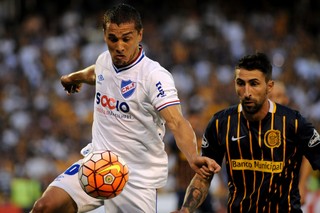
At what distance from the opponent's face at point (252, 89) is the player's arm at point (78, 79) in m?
1.37

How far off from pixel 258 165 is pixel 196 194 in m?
0.51

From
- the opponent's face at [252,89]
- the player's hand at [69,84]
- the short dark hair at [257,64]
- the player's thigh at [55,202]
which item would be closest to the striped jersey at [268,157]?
the opponent's face at [252,89]

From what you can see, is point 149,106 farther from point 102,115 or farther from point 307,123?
point 307,123

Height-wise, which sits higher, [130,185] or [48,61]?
[48,61]

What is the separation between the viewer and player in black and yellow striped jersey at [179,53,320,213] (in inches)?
237

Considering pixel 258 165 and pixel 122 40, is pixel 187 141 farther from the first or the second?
pixel 122 40

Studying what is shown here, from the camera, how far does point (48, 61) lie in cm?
1667

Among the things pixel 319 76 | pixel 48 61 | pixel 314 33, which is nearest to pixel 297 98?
pixel 319 76

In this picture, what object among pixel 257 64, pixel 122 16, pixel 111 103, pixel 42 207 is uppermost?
pixel 122 16

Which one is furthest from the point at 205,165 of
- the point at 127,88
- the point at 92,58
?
the point at 92,58

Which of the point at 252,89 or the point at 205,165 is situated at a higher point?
the point at 252,89

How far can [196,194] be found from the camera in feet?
20.0

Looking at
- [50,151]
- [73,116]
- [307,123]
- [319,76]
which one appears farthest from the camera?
[319,76]

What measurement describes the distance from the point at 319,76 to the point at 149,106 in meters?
11.5
